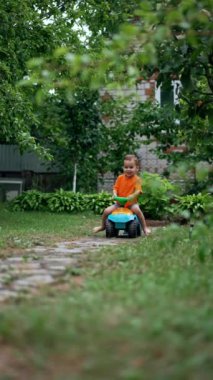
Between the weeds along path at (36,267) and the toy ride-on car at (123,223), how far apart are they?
1.34 m

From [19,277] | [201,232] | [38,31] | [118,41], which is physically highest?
[38,31]

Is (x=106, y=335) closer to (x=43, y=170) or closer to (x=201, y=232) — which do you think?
(x=201, y=232)

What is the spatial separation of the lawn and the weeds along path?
25cm

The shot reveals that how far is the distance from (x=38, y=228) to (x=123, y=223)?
1943 mm

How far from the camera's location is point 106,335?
243 centimetres

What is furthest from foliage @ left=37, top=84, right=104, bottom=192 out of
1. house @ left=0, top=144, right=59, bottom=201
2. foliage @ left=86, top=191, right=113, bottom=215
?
foliage @ left=86, top=191, right=113, bottom=215

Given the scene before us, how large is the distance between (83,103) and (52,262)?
1143cm

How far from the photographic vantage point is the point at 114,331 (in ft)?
8.09

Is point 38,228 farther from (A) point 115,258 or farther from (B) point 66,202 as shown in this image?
(B) point 66,202

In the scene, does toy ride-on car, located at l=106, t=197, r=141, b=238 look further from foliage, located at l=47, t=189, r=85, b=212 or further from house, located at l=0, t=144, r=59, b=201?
house, located at l=0, t=144, r=59, b=201

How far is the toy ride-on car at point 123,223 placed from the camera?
806cm

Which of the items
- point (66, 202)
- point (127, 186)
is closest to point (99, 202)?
point (66, 202)

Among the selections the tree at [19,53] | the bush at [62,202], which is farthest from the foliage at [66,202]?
the tree at [19,53]

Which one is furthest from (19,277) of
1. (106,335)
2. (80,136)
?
(80,136)
